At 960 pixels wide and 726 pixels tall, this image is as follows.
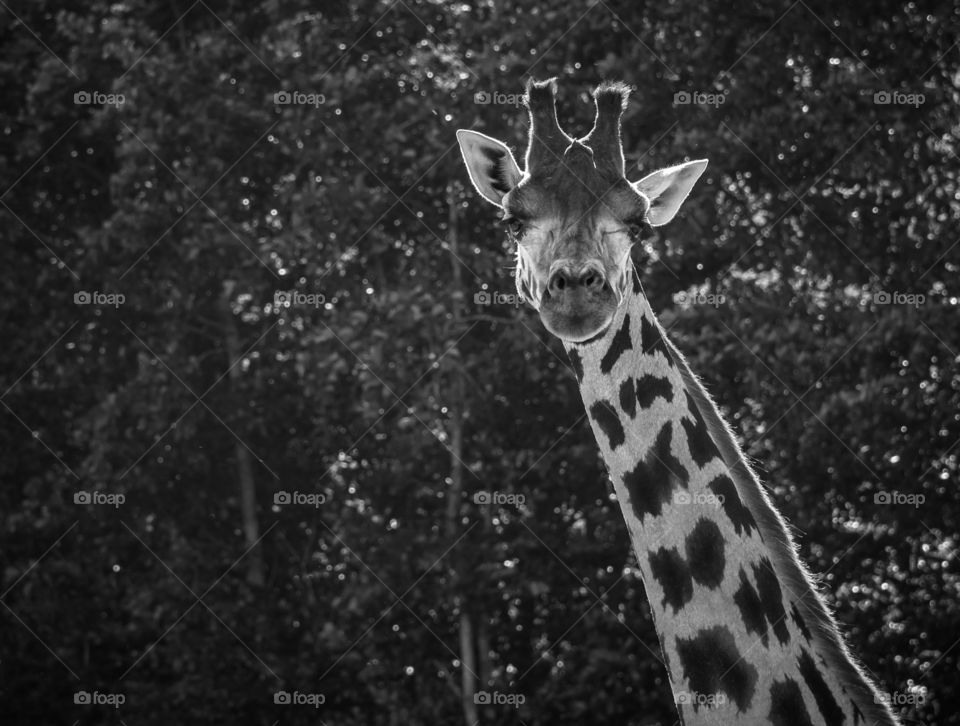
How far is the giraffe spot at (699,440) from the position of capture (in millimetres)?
3639

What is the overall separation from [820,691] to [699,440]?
0.88 meters

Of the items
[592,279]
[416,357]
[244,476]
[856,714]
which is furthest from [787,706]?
[244,476]

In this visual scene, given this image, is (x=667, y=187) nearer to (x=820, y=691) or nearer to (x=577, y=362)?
(x=577, y=362)

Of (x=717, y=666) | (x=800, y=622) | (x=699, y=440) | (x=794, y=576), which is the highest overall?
(x=699, y=440)

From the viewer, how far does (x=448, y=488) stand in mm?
10914

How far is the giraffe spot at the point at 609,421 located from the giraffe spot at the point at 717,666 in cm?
71

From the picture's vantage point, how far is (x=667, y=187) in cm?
453

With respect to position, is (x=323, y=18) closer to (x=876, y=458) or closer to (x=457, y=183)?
(x=457, y=183)

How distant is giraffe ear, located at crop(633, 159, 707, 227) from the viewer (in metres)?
4.46

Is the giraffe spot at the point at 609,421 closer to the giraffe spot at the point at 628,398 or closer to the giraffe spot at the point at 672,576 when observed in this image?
the giraffe spot at the point at 628,398

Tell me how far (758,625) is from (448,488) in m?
7.66

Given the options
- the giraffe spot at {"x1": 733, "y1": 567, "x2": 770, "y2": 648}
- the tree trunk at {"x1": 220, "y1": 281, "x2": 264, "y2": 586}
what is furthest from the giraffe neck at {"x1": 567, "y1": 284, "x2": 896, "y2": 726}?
the tree trunk at {"x1": 220, "y1": 281, "x2": 264, "y2": 586}

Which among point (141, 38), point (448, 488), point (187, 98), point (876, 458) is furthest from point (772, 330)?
point (141, 38)

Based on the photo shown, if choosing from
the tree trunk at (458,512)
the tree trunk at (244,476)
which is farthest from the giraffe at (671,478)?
the tree trunk at (244,476)
